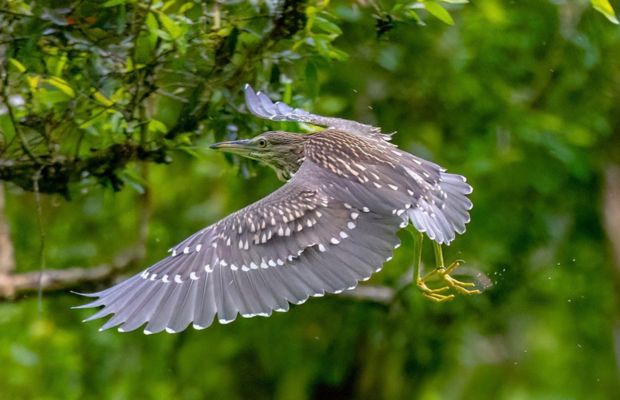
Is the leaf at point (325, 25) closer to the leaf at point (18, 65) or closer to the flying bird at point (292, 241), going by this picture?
the flying bird at point (292, 241)

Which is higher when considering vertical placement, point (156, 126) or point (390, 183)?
point (156, 126)

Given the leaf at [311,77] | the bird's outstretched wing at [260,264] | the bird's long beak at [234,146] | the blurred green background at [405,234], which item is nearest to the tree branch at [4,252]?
the blurred green background at [405,234]

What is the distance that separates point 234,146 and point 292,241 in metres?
0.56

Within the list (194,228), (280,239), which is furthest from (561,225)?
(280,239)

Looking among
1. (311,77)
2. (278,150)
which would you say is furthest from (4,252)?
(311,77)

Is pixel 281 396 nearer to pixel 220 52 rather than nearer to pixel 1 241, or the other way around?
pixel 1 241

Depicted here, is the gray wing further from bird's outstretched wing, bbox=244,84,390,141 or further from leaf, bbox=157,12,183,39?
leaf, bbox=157,12,183,39

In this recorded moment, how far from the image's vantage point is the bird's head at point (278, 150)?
480cm

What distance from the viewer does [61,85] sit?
4.26 metres

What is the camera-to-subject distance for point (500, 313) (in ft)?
27.8

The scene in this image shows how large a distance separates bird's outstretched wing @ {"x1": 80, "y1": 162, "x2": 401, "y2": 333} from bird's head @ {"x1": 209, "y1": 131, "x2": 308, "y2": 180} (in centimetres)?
44

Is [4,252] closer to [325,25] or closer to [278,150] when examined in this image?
[278,150]

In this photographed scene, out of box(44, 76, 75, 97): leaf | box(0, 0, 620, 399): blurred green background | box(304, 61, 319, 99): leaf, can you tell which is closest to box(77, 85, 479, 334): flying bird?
box(304, 61, 319, 99): leaf

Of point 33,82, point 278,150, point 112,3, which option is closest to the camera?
point 112,3
